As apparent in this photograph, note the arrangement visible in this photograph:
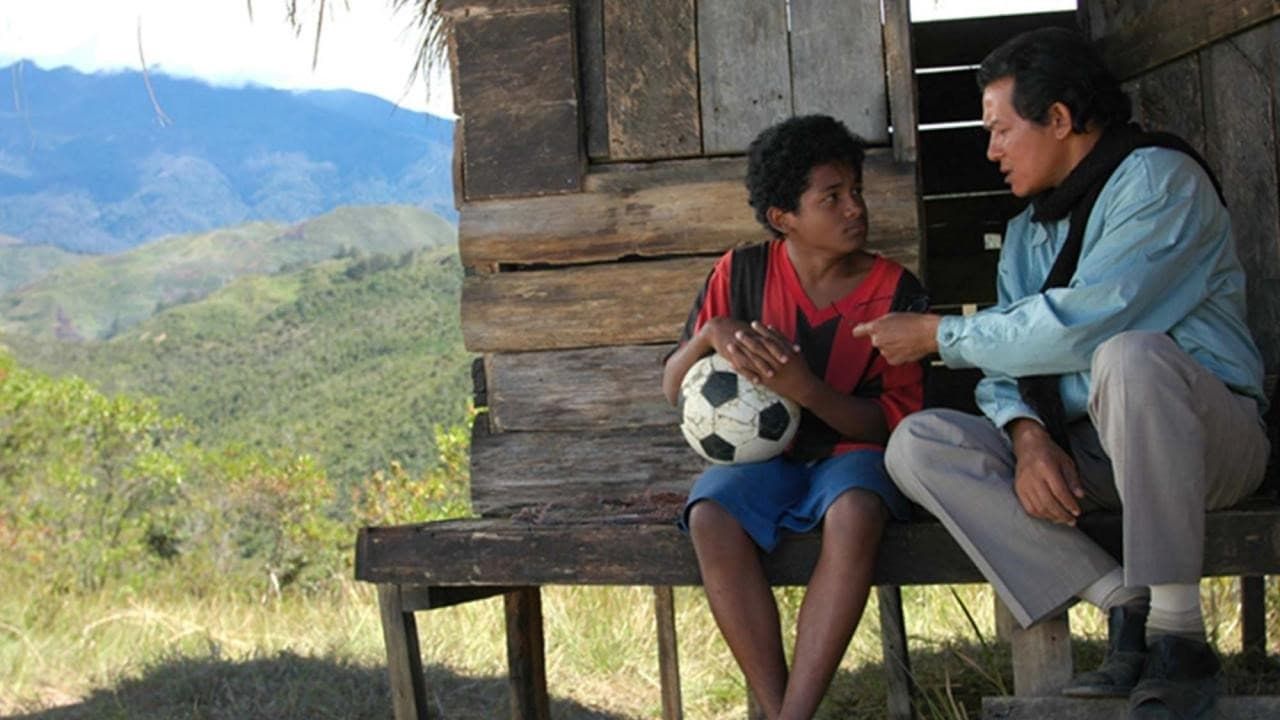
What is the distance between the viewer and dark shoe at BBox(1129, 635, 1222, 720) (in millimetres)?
3342

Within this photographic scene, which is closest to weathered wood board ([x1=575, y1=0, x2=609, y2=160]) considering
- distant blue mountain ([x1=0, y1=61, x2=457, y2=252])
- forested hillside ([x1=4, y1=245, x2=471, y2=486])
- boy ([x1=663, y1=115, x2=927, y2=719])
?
boy ([x1=663, y1=115, x2=927, y2=719])

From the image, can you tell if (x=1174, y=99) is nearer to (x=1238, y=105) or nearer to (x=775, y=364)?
(x=1238, y=105)

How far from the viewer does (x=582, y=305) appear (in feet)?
17.6

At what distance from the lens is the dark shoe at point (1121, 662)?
11.3 ft

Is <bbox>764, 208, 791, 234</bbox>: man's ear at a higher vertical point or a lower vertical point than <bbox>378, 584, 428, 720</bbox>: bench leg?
higher

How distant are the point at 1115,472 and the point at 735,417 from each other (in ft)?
3.51

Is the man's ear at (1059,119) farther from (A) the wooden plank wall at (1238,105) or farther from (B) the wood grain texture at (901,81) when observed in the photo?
(B) the wood grain texture at (901,81)

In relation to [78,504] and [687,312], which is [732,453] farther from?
[78,504]

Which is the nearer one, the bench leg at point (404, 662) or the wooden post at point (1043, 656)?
the wooden post at point (1043, 656)

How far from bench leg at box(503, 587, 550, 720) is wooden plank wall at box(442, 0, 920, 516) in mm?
486

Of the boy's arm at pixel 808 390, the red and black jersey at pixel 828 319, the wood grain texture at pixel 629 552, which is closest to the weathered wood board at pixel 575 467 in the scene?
the wood grain texture at pixel 629 552

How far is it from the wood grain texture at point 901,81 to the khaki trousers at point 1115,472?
1.41 meters

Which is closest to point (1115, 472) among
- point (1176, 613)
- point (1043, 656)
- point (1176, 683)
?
point (1176, 613)

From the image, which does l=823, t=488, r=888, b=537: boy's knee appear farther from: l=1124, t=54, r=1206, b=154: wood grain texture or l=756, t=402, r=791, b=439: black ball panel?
l=1124, t=54, r=1206, b=154: wood grain texture
